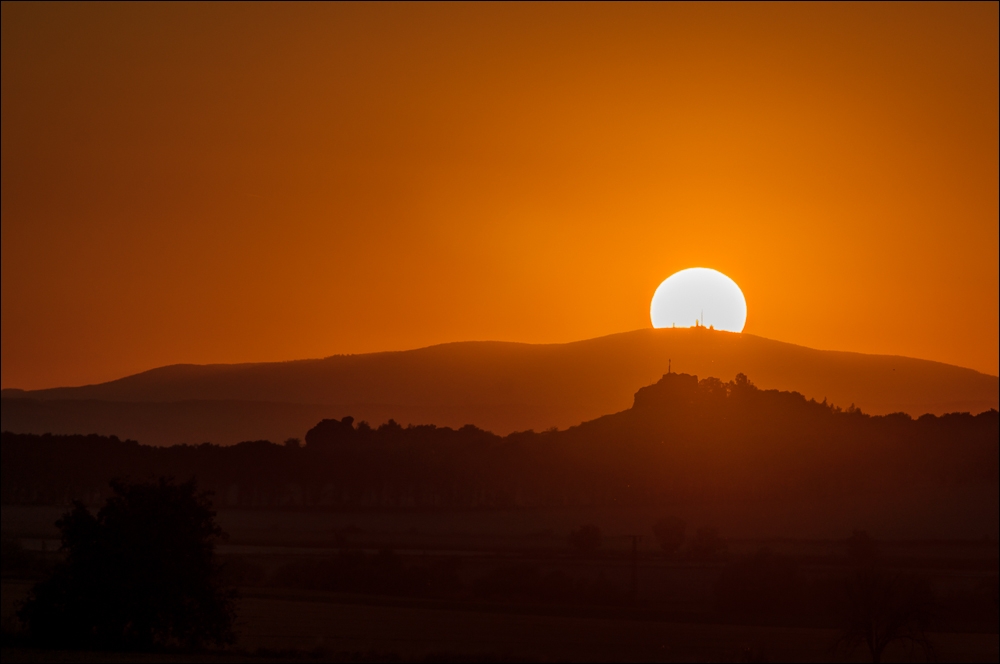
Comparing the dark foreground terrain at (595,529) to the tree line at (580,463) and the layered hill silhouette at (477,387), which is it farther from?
the layered hill silhouette at (477,387)

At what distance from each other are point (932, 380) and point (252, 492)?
285 ft

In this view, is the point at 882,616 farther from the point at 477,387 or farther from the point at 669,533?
the point at 477,387

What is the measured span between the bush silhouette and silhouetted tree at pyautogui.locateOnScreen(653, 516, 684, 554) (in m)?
37.1

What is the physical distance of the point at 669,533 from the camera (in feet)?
221

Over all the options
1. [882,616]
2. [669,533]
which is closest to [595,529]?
[669,533]

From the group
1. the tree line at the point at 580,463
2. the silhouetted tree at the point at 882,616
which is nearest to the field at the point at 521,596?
the silhouetted tree at the point at 882,616

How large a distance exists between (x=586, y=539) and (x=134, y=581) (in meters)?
39.4

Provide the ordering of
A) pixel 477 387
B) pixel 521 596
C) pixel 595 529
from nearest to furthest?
pixel 521 596 → pixel 595 529 → pixel 477 387

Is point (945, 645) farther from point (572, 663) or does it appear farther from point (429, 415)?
point (429, 415)

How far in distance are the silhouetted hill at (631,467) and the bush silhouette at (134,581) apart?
4903 centimetres

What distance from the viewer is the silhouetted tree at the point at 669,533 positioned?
2522 inches

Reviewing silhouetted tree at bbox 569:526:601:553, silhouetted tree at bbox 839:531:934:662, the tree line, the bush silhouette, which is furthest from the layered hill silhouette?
the bush silhouette

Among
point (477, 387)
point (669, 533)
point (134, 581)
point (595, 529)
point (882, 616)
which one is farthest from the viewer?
point (477, 387)

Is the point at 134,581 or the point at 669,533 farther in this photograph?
the point at 669,533
